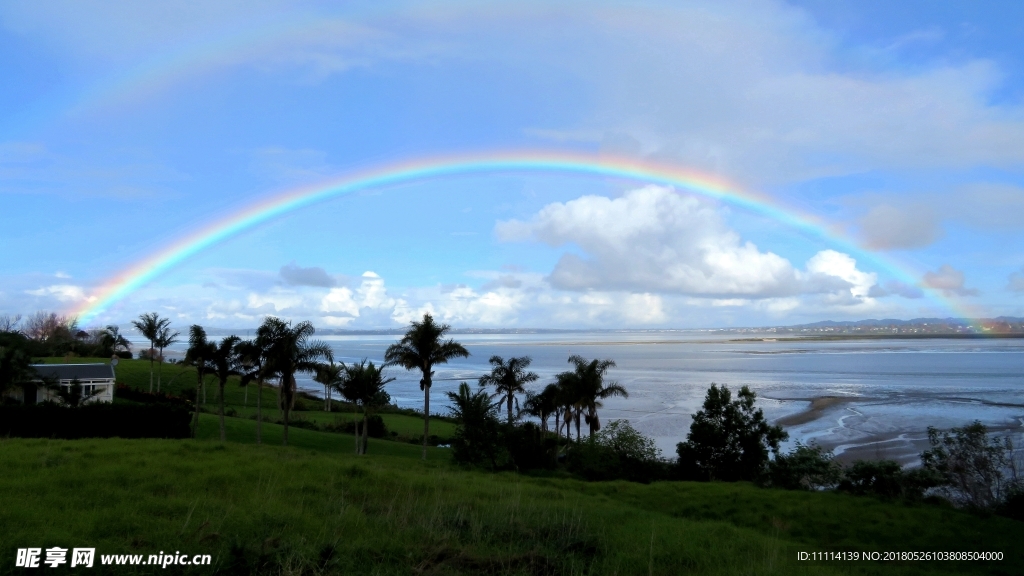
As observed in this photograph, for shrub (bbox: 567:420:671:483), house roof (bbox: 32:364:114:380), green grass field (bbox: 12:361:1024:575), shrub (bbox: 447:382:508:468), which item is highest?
house roof (bbox: 32:364:114:380)

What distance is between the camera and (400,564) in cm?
979

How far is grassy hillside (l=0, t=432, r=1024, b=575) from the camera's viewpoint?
32.2ft

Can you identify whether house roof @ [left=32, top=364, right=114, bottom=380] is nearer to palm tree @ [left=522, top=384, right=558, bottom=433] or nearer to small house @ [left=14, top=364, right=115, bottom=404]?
small house @ [left=14, top=364, right=115, bottom=404]

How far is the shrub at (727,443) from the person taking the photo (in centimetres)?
3684

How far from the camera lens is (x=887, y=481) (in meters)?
28.0

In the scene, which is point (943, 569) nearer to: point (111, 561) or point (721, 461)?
point (111, 561)

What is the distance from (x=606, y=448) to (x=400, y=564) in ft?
93.2

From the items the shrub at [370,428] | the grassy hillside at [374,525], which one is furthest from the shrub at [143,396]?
the grassy hillside at [374,525]

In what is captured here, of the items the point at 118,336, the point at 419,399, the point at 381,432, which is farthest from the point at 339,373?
the point at 118,336

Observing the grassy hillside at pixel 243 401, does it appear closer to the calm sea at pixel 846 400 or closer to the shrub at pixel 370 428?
the shrub at pixel 370 428

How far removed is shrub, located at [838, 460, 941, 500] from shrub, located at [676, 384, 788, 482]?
25.1ft

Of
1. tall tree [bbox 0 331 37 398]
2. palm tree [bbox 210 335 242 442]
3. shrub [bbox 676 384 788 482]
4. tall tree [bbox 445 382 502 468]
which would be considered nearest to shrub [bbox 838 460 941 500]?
shrub [bbox 676 384 788 482]

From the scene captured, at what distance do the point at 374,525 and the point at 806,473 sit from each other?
2670cm

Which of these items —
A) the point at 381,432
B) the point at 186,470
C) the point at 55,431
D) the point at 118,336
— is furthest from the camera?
the point at 118,336
